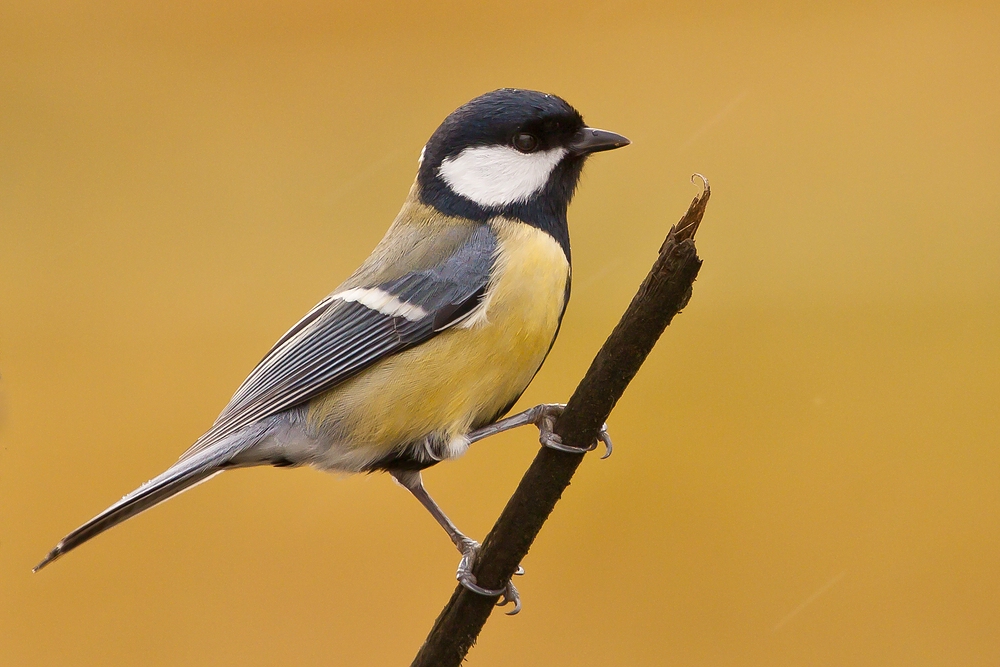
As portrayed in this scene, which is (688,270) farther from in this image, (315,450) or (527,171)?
(315,450)

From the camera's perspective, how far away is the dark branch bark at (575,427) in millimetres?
917

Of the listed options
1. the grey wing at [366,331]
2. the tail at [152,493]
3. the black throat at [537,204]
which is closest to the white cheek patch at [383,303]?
the grey wing at [366,331]

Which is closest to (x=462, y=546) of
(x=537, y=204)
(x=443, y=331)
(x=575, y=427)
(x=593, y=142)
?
(x=443, y=331)

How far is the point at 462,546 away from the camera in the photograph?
1.44 meters

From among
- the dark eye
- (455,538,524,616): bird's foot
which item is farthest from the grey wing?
(455,538,524,616): bird's foot

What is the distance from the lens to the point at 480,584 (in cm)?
116

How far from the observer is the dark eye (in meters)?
1.45

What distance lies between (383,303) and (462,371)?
193 mm

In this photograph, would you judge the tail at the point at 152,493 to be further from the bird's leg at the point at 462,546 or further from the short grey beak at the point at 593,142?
the short grey beak at the point at 593,142

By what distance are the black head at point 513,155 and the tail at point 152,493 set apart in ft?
1.90

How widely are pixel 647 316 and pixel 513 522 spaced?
1.11 feet

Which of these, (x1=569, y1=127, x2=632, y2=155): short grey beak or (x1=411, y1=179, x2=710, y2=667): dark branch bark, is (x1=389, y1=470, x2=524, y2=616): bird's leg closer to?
(x1=411, y1=179, x2=710, y2=667): dark branch bark

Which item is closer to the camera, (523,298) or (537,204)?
(523,298)

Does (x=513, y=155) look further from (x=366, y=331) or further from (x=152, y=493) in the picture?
(x=152, y=493)
